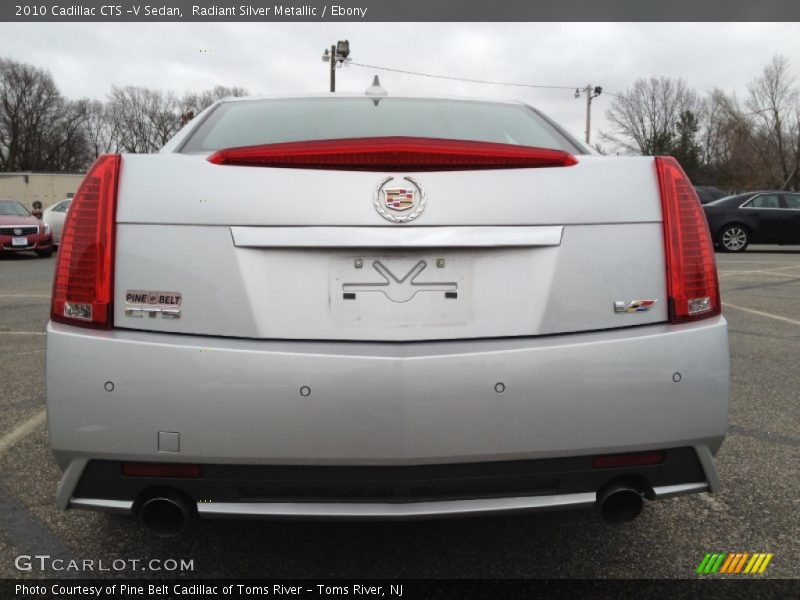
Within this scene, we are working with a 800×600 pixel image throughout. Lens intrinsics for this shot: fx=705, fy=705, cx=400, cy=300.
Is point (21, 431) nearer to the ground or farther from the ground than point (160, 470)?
nearer to the ground

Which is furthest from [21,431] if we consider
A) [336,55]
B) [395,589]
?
[336,55]

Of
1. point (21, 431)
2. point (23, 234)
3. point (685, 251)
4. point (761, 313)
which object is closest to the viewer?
point (685, 251)

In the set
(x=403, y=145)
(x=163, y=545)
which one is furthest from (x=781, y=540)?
(x=163, y=545)

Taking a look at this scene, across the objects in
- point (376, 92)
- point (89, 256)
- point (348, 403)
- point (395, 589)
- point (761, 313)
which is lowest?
point (395, 589)

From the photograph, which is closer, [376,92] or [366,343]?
[366,343]

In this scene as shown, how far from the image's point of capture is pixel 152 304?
185 cm

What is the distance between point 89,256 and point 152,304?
22cm

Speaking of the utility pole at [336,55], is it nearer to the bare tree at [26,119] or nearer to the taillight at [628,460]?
the taillight at [628,460]

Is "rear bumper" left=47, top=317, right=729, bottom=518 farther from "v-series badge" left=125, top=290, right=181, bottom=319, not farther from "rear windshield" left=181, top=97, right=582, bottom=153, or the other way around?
"rear windshield" left=181, top=97, right=582, bottom=153

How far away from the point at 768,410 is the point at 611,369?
2582 mm

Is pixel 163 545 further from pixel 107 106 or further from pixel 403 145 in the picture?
pixel 107 106

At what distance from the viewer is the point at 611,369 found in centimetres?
182

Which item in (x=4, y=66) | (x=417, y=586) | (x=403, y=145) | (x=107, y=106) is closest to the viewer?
(x=403, y=145)

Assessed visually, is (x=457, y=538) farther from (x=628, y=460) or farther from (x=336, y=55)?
(x=336, y=55)
